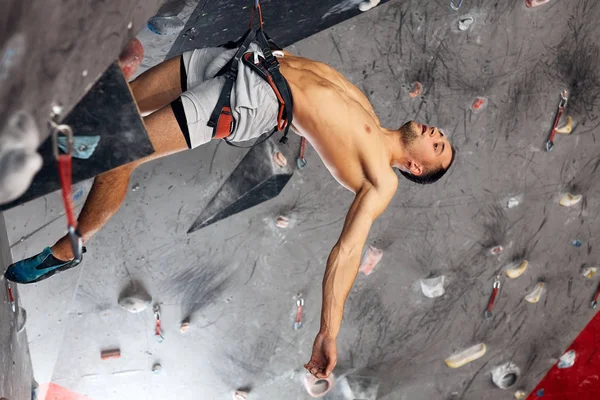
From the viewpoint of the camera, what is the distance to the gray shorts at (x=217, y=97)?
2.44m

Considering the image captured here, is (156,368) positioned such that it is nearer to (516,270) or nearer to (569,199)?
(516,270)

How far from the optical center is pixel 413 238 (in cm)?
392

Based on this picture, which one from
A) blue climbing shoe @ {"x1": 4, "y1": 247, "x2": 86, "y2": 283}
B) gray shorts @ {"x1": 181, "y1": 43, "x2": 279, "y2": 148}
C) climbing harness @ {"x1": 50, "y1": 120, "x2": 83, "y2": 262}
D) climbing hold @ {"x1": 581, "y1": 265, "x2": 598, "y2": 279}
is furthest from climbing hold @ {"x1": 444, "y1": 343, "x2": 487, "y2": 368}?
climbing harness @ {"x1": 50, "y1": 120, "x2": 83, "y2": 262}

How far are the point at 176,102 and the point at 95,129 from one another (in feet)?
1.57

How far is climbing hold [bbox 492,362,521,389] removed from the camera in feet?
14.7

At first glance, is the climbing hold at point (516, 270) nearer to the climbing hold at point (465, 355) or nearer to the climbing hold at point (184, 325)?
the climbing hold at point (465, 355)

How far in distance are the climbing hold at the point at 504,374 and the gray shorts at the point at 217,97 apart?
8.13 feet

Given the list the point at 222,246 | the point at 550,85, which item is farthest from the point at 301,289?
the point at 550,85

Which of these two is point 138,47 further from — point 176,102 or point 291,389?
point 291,389

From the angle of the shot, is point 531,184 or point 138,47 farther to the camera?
point 531,184

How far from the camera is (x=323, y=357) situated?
2412 mm

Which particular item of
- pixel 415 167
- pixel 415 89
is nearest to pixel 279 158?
pixel 415 89

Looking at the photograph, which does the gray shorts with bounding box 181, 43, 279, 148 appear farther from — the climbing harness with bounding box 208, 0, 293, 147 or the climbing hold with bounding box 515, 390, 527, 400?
the climbing hold with bounding box 515, 390, 527, 400

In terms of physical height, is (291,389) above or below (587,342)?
above
